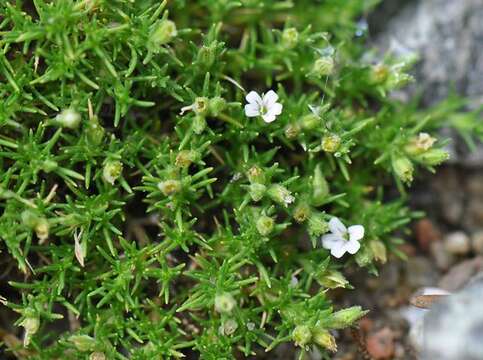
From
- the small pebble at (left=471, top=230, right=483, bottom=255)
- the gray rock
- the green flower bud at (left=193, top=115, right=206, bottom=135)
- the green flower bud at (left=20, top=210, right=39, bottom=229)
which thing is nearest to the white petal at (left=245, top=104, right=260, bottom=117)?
the green flower bud at (left=193, top=115, right=206, bottom=135)

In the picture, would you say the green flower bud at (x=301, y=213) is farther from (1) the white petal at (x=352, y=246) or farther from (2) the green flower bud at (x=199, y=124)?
(2) the green flower bud at (x=199, y=124)

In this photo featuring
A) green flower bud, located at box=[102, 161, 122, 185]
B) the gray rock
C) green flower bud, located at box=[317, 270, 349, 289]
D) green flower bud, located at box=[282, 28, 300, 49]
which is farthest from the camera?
green flower bud, located at box=[282, 28, 300, 49]

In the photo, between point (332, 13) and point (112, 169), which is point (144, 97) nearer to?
point (112, 169)

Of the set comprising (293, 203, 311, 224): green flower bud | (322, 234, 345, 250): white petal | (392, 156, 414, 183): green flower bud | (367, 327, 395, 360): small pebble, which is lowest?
(367, 327, 395, 360): small pebble

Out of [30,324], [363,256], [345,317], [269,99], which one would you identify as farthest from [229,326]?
[269,99]

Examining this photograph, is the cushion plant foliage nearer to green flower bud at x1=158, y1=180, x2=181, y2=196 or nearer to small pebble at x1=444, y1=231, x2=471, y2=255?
green flower bud at x1=158, y1=180, x2=181, y2=196

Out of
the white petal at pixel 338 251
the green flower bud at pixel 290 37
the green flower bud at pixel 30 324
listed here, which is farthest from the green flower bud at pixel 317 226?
the green flower bud at pixel 30 324
